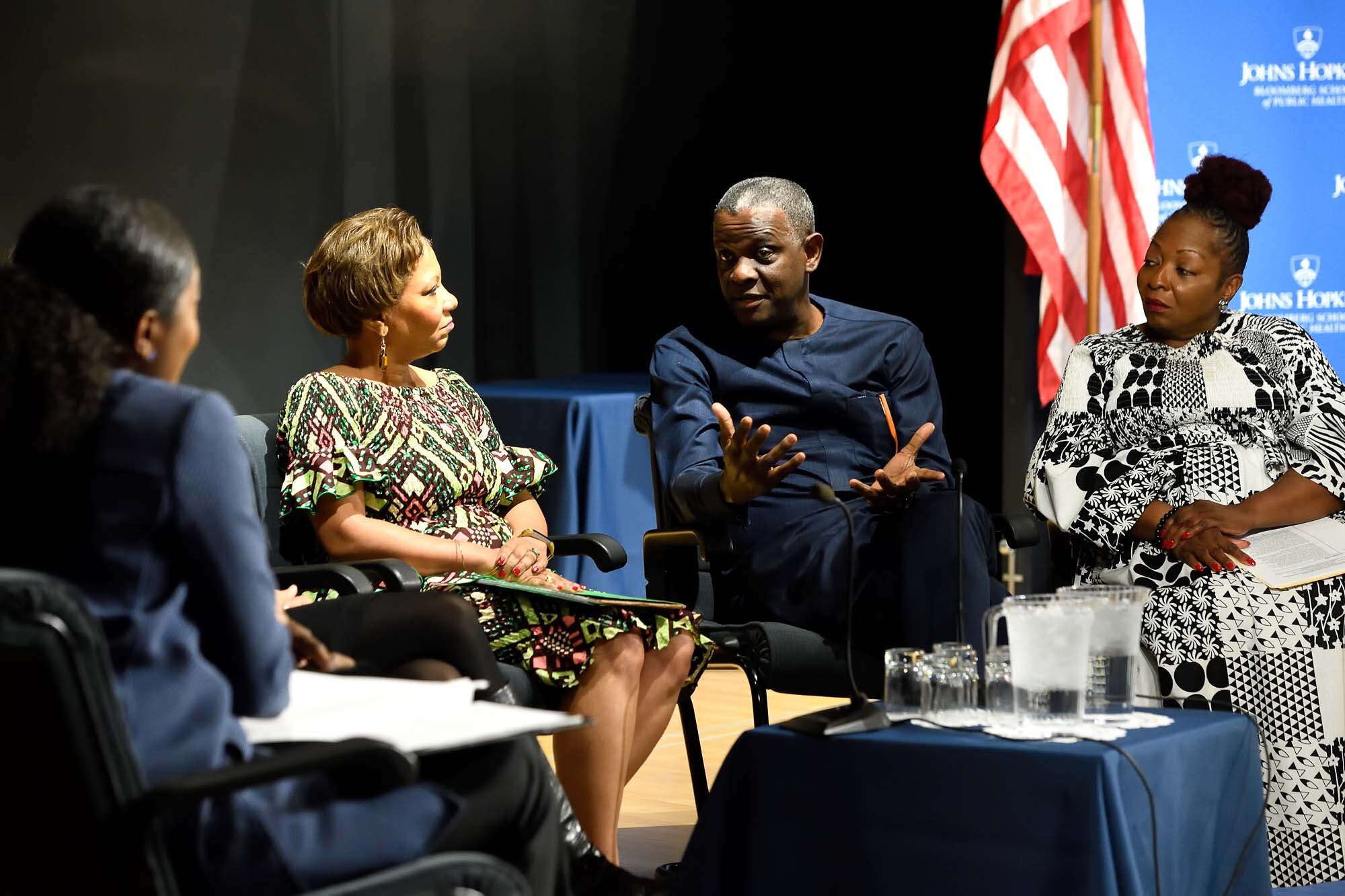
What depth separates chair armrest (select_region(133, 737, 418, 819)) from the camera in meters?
1.42

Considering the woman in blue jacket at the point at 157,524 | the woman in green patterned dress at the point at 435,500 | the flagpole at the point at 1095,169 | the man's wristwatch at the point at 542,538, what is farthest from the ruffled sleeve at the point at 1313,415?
the woman in blue jacket at the point at 157,524

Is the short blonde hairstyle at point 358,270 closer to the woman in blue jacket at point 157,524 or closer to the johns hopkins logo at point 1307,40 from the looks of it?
the woman in blue jacket at point 157,524

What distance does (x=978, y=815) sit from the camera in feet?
6.88

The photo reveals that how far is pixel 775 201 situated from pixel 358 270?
94cm

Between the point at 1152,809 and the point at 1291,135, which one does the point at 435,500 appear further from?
the point at 1291,135

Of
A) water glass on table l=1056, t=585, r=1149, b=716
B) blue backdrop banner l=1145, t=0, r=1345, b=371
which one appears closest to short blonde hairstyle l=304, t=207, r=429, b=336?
water glass on table l=1056, t=585, r=1149, b=716

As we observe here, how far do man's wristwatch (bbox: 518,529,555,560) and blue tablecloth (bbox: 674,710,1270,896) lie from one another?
91 centimetres

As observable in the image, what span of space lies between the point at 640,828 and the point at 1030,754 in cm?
168

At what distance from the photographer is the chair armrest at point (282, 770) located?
1415 mm

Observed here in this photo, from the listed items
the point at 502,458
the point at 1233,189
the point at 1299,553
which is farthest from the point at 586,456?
the point at 1299,553

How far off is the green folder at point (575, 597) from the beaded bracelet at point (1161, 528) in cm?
104

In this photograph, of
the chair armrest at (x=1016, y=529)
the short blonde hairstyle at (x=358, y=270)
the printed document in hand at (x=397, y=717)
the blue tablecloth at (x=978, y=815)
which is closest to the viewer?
the printed document in hand at (x=397, y=717)

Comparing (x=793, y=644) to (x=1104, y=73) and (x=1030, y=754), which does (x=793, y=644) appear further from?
(x=1104, y=73)

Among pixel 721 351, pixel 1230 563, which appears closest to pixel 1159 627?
pixel 1230 563
